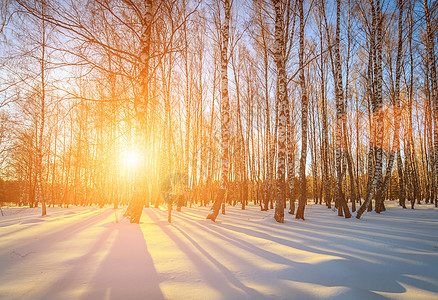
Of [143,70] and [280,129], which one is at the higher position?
[143,70]

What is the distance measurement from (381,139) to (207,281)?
367 inches

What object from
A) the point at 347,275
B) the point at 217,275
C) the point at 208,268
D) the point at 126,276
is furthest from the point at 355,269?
the point at 126,276

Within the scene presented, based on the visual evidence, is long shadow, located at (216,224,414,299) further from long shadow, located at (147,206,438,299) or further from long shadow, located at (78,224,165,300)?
long shadow, located at (78,224,165,300)

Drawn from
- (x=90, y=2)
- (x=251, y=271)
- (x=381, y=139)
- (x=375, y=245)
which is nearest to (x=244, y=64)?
(x=381, y=139)

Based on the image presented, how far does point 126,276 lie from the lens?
2.52 m

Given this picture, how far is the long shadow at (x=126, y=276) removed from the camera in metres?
2.12

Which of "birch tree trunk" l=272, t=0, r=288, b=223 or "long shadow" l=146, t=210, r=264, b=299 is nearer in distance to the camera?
"long shadow" l=146, t=210, r=264, b=299

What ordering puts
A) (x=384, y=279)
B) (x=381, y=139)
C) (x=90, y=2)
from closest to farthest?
(x=384, y=279), (x=90, y=2), (x=381, y=139)

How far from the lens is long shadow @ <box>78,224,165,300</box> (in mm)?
2121

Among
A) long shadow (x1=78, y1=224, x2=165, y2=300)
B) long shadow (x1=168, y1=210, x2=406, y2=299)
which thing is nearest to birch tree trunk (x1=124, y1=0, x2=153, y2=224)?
long shadow (x1=78, y1=224, x2=165, y2=300)

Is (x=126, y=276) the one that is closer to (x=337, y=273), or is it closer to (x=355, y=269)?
(x=337, y=273)

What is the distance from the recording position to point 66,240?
402 centimetres

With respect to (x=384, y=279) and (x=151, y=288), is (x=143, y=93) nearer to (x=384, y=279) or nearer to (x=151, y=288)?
(x=151, y=288)

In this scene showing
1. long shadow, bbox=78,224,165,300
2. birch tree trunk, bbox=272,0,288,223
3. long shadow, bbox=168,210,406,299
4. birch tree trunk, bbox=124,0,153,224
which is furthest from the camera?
birch tree trunk, bbox=272,0,288,223
